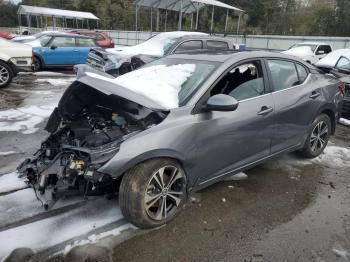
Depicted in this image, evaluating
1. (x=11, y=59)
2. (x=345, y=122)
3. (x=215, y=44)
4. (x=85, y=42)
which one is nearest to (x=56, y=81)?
(x=11, y=59)

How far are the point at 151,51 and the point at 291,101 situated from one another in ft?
20.2

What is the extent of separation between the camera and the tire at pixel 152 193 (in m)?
3.10

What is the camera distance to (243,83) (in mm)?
3973

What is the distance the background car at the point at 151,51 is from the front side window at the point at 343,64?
289cm

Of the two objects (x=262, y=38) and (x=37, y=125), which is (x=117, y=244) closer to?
(x=37, y=125)

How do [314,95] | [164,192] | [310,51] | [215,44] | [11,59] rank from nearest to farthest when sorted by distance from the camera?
[164,192]
[314,95]
[215,44]
[11,59]
[310,51]

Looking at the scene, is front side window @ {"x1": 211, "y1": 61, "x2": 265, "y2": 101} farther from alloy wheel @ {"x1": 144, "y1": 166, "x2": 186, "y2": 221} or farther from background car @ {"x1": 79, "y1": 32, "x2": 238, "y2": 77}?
background car @ {"x1": 79, "y1": 32, "x2": 238, "y2": 77}

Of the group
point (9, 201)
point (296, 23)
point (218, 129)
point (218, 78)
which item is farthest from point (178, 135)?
point (296, 23)

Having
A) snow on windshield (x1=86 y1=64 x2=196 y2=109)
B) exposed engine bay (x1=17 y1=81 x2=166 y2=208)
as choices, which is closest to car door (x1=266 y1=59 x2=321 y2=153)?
snow on windshield (x1=86 y1=64 x2=196 y2=109)

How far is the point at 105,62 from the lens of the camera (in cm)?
971

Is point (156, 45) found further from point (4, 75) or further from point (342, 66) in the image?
point (342, 66)

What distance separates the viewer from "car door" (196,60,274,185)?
350 cm

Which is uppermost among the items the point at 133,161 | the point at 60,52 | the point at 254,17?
A: the point at 254,17

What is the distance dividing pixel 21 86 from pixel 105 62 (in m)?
2.88
